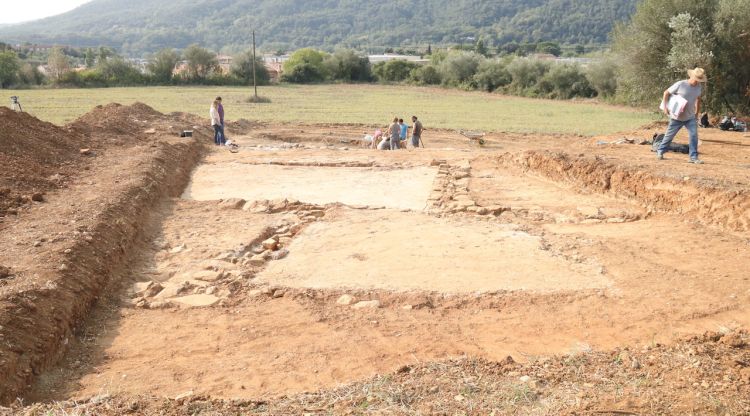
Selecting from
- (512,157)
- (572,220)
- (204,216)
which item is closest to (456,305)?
(572,220)

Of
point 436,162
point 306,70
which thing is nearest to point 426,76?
point 306,70

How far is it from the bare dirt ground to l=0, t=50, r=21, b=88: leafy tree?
48.1m

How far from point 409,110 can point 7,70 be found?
128 ft

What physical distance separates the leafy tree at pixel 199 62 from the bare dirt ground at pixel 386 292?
52.5m

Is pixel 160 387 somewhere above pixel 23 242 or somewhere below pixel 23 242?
below

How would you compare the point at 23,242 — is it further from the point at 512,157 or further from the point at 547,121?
the point at 547,121

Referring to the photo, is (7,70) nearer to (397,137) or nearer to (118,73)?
(118,73)

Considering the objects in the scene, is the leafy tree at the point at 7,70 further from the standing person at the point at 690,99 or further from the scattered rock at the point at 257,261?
the standing person at the point at 690,99

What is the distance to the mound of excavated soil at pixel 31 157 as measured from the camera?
991 centimetres

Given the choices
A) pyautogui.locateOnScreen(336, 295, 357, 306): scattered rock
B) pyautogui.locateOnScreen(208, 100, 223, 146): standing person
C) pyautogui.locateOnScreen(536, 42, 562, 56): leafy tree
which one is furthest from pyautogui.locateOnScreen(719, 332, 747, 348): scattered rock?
pyautogui.locateOnScreen(536, 42, 562, 56): leafy tree

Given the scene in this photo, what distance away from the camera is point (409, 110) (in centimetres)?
3328

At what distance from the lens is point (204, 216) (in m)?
10.0

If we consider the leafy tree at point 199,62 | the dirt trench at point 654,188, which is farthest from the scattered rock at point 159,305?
the leafy tree at point 199,62

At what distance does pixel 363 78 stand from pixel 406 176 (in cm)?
5195
